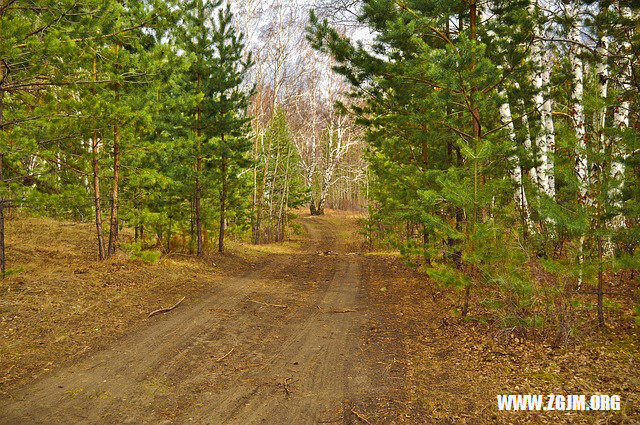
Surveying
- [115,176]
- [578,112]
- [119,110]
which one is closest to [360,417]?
[119,110]

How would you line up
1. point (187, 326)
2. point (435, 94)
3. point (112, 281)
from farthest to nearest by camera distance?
1. point (112, 281)
2. point (187, 326)
3. point (435, 94)

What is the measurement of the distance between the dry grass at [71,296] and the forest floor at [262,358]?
4 centimetres

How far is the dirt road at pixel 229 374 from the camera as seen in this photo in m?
4.06

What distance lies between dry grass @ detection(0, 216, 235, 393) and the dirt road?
1.43ft

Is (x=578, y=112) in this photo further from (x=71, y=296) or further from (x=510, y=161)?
(x=71, y=296)

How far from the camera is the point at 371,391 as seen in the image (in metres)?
4.61

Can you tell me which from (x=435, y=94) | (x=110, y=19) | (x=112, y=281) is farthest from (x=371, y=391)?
(x=110, y=19)

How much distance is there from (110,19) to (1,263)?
5.21m

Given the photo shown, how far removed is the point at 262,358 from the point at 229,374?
2.15ft

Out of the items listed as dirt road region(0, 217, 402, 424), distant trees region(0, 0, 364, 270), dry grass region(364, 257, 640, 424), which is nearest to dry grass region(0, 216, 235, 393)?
dirt road region(0, 217, 402, 424)

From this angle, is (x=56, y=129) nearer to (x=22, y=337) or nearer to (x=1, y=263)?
(x=1, y=263)

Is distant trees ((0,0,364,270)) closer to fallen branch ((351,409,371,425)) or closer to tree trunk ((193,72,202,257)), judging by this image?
tree trunk ((193,72,202,257))

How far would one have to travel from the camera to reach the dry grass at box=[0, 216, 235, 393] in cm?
559

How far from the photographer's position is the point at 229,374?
16.6ft
